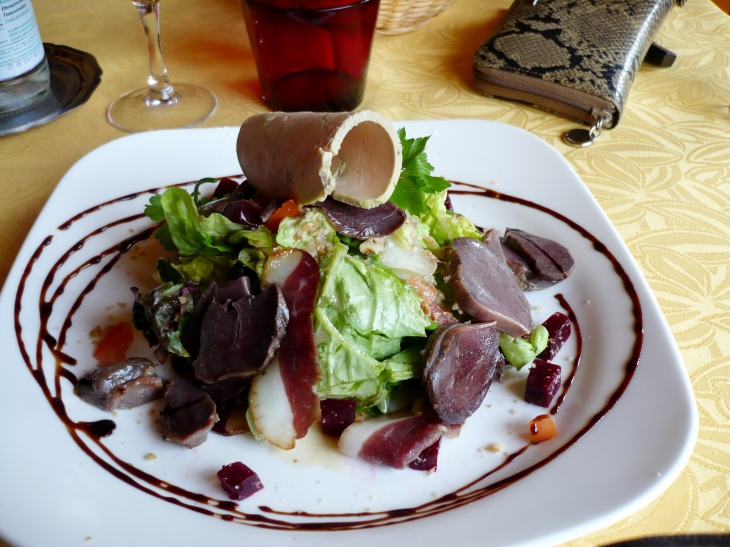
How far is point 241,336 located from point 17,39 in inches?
79.8

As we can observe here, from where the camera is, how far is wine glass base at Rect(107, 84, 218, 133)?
3.21 m

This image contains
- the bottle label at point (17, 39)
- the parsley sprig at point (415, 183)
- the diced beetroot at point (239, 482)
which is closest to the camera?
the diced beetroot at point (239, 482)

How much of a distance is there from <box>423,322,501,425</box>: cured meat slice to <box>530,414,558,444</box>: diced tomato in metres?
0.17

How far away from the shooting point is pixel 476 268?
6.80 feet

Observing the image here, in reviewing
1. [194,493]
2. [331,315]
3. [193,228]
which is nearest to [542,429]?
[331,315]

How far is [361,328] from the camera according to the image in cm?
192

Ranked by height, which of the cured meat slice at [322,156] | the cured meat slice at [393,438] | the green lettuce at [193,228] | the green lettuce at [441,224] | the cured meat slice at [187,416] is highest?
the cured meat slice at [322,156]

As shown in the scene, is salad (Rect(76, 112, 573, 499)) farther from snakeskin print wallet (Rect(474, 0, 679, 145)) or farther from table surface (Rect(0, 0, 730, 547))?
snakeskin print wallet (Rect(474, 0, 679, 145))

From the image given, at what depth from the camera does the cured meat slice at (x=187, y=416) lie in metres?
1.78

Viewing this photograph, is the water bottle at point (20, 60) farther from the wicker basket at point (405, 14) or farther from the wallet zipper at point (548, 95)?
the wallet zipper at point (548, 95)

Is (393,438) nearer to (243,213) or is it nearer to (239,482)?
(239,482)

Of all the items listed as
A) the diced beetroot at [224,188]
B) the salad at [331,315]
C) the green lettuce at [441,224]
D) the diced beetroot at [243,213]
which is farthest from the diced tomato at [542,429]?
the diced beetroot at [224,188]

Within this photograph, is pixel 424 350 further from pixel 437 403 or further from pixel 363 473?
pixel 363 473

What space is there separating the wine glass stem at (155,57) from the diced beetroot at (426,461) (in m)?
2.23
